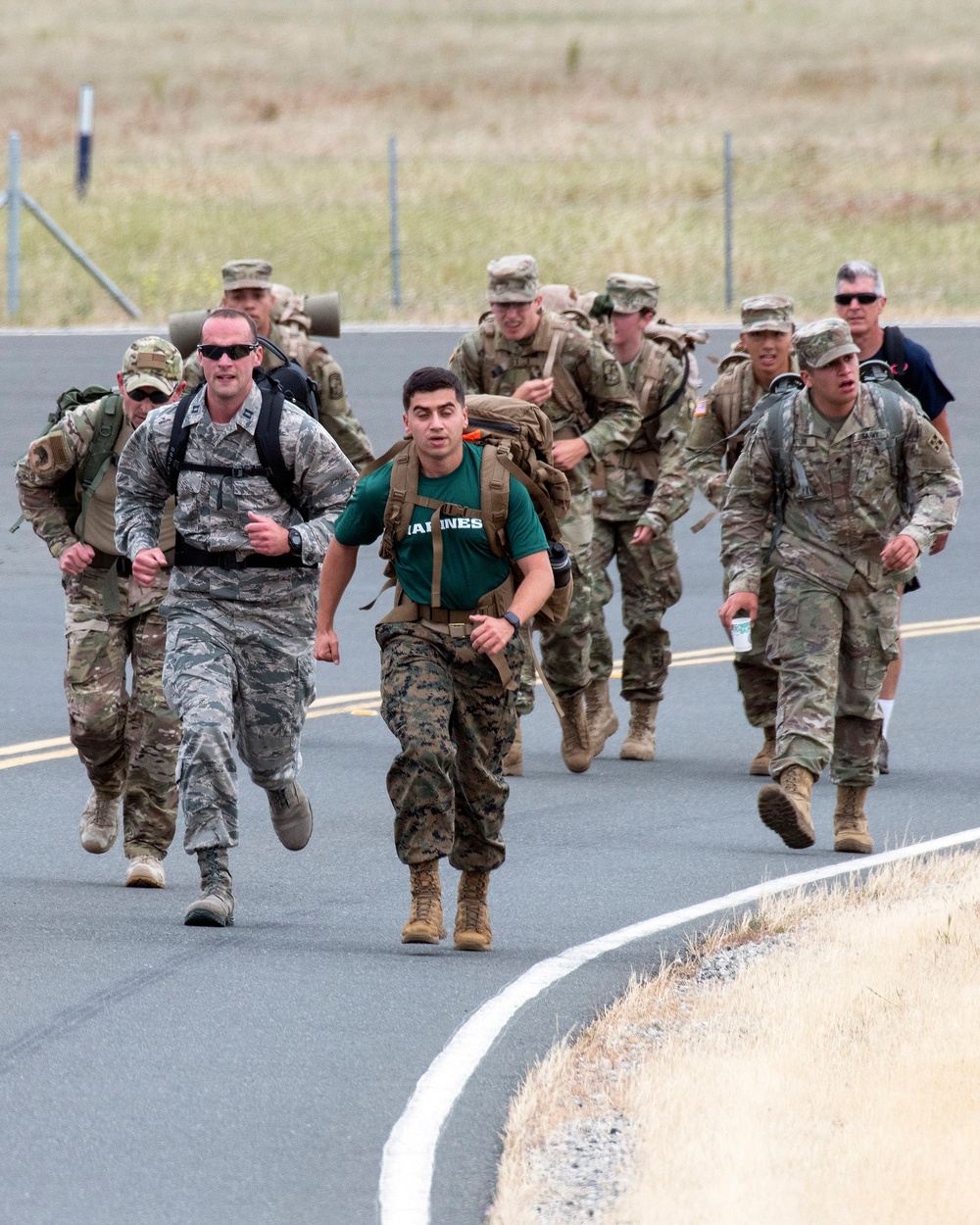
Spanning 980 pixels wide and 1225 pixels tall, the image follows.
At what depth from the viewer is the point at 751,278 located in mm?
32562

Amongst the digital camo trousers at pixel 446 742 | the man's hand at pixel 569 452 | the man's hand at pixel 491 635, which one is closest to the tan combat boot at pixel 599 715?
the man's hand at pixel 569 452

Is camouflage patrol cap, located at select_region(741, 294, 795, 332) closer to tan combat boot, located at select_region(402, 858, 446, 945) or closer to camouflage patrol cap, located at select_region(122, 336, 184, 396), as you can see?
camouflage patrol cap, located at select_region(122, 336, 184, 396)

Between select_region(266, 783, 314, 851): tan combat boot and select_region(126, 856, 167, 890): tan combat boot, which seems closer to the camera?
select_region(266, 783, 314, 851): tan combat boot

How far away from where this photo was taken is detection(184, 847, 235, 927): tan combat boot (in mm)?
8266

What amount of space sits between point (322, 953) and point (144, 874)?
133 cm

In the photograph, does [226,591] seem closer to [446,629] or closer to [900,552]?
[446,629]

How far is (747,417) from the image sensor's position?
36.9ft

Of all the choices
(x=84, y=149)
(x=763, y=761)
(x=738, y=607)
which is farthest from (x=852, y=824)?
(x=84, y=149)

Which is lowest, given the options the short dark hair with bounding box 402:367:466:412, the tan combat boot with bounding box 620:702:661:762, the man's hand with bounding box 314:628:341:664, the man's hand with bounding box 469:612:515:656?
the tan combat boot with bounding box 620:702:661:762

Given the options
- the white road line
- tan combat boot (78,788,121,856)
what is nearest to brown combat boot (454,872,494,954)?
the white road line

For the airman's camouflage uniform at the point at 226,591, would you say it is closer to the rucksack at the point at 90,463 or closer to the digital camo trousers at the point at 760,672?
the rucksack at the point at 90,463

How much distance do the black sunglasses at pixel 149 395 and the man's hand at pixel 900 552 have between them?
113 inches

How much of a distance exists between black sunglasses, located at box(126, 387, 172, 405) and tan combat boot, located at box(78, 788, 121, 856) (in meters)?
1.67

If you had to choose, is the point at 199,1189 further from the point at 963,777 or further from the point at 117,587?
the point at 963,777
